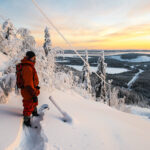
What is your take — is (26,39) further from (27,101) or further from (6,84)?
(27,101)

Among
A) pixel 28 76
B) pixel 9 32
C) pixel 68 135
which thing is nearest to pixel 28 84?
pixel 28 76

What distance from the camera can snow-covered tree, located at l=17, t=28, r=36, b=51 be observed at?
6370 millimetres

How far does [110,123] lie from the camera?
3.73 meters

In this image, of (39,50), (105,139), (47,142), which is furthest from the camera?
(39,50)

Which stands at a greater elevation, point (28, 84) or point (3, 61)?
point (3, 61)

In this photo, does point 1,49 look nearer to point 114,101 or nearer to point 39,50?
point 39,50

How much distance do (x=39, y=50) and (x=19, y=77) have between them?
3.81m

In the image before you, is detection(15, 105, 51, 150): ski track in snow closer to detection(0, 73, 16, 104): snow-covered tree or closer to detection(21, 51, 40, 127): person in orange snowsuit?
detection(21, 51, 40, 127): person in orange snowsuit

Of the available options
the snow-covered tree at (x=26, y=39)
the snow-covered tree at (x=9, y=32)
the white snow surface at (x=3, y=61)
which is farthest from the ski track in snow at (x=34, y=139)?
the snow-covered tree at (x=9, y=32)

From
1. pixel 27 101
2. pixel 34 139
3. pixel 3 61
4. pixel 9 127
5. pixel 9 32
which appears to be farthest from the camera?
pixel 9 32

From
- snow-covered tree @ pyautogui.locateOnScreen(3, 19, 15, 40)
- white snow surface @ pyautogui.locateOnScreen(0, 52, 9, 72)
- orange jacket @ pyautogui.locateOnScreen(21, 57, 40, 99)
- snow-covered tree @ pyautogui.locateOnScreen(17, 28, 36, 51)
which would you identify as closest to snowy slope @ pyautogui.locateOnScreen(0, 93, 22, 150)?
orange jacket @ pyautogui.locateOnScreen(21, 57, 40, 99)

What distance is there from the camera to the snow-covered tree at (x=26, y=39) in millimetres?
6370

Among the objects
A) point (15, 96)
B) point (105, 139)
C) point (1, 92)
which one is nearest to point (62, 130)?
point (105, 139)

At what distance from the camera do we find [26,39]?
6.64 meters
